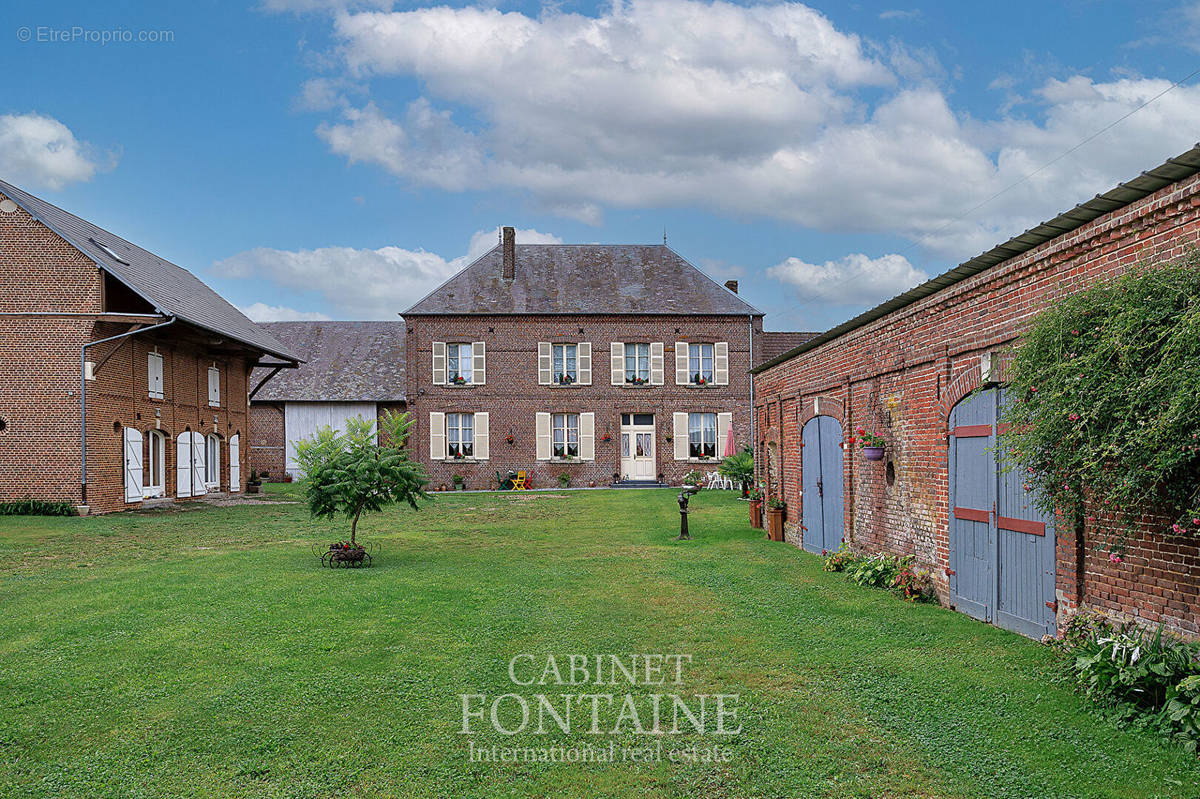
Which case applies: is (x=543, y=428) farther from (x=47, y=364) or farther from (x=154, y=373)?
(x=47, y=364)

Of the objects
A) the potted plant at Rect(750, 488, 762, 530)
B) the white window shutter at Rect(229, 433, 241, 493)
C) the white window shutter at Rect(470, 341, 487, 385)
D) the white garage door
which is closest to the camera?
the potted plant at Rect(750, 488, 762, 530)

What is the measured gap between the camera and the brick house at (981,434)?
195 inches

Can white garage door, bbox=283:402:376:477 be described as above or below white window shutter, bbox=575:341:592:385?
below

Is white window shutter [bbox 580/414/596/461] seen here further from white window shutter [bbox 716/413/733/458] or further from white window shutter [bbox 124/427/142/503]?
white window shutter [bbox 124/427/142/503]

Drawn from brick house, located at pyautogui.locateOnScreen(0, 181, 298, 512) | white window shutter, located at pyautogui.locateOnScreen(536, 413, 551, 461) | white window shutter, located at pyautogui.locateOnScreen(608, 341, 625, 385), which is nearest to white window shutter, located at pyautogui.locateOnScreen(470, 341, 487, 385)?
white window shutter, located at pyautogui.locateOnScreen(536, 413, 551, 461)

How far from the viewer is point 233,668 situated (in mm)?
5918

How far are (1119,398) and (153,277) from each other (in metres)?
22.5

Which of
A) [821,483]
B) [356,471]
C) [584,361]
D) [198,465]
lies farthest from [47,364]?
[821,483]

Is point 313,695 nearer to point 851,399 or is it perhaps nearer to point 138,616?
point 138,616

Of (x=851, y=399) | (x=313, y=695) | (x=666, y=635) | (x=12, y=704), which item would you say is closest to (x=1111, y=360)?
(x=666, y=635)

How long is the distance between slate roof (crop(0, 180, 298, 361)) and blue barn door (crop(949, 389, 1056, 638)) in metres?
17.1

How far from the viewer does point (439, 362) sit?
28922 mm

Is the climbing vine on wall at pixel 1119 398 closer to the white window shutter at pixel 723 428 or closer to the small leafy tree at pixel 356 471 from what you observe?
the small leafy tree at pixel 356 471

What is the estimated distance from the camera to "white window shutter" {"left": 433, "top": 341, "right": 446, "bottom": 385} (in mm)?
28891
